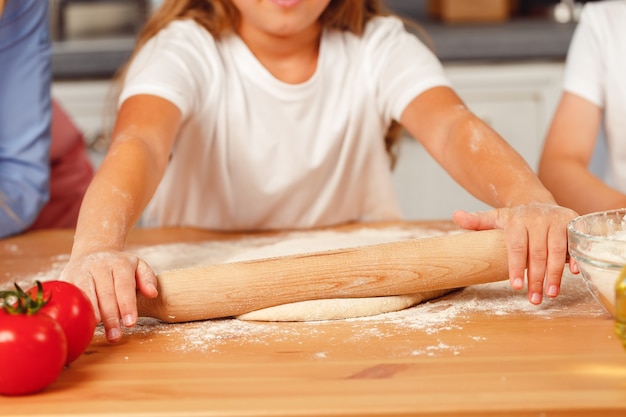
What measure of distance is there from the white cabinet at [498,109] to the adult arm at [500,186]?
2.78 feet

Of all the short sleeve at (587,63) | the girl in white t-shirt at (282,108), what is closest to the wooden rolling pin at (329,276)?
the girl in white t-shirt at (282,108)

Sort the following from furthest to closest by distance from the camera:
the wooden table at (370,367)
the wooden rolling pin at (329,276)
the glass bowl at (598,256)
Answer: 1. the wooden rolling pin at (329,276)
2. the glass bowl at (598,256)
3. the wooden table at (370,367)

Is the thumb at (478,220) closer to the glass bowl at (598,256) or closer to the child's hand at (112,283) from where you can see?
the glass bowl at (598,256)

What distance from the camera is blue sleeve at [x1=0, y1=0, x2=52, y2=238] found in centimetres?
147

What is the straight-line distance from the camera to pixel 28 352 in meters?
0.75

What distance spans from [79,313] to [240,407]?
200 mm

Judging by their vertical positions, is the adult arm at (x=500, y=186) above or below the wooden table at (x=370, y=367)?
above

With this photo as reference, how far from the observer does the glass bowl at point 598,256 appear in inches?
34.3

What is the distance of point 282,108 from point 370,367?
2.91 ft

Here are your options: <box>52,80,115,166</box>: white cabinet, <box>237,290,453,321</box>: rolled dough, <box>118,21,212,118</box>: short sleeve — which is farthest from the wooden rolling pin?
<box>52,80,115,166</box>: white cabinet

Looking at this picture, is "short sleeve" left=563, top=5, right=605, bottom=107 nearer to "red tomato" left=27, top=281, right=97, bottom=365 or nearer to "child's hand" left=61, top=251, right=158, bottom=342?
"child's hand" left=61, top=251, right=158, bottom=342

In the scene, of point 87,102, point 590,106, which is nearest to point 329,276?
point 590,106

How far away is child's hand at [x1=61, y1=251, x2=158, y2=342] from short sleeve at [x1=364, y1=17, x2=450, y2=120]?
2.23ft

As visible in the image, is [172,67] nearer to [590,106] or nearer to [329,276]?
[329,276]
